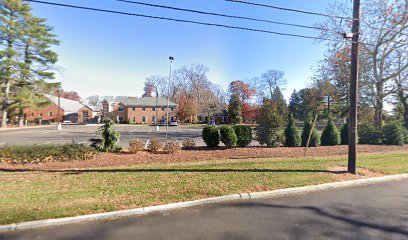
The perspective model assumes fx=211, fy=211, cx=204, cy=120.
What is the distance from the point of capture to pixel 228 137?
11.9 m

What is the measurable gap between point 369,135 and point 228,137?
11680 millimetres

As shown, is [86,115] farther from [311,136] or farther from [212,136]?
[311,136]

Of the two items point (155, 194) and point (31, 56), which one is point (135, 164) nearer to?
point (155, 194)

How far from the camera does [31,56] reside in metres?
34.4

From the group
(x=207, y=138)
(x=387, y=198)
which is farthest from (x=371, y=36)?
(x=387, y=198)

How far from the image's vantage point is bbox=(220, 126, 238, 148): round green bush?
471 inches

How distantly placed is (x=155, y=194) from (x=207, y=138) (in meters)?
7.26

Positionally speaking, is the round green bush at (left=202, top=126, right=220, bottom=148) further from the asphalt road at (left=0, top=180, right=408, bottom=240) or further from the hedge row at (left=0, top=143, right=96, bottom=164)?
the asphalt road at (left=0, top=180, right=408, bottom=240)

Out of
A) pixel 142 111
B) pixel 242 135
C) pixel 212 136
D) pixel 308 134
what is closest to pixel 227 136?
pixel 212 136

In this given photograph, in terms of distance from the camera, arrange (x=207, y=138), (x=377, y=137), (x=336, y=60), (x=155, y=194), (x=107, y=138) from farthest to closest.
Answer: (x=336, y=60) < (x=377, y=137) < (x=207, y=138) < (x=107, y=138) < (x=155, y=194)

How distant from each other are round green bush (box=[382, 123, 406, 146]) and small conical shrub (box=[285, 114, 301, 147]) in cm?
763

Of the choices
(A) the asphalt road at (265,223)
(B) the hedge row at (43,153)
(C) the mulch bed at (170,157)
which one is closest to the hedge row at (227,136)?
(C) the mulch bed at (170,157)

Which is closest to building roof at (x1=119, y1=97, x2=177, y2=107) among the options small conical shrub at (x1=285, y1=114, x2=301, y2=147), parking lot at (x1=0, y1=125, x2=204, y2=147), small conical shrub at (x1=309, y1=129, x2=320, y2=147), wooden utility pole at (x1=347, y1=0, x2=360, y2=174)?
parking lot at (x1=0, y1=125, x2=204, y2=147)

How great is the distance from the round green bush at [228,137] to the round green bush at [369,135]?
10761mm
